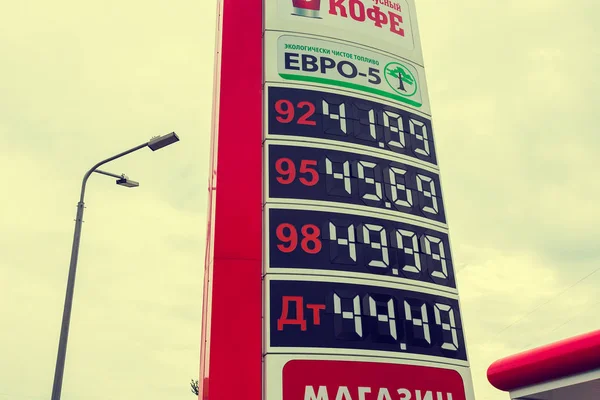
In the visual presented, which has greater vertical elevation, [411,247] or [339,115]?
[339,115]

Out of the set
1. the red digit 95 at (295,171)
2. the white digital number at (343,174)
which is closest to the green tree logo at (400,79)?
the white digital number at (343,174)

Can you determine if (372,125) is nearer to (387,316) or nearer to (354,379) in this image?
(387,316)

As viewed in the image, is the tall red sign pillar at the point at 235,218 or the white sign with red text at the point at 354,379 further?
the white sign with red text at the point at 354,379

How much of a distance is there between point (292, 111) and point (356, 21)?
416 centimetres

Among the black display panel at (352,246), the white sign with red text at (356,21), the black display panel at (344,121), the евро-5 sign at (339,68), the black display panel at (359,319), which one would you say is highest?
the white sign with red text at (356,21)

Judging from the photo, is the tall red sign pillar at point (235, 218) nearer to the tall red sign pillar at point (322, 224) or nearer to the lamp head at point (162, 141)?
the tall red sign pillar at point (322, 224)

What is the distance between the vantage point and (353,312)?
1385 centimetres

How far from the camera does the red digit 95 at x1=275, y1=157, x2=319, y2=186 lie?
14812mm

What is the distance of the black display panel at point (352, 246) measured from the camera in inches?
554

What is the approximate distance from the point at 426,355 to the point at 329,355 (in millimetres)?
2519

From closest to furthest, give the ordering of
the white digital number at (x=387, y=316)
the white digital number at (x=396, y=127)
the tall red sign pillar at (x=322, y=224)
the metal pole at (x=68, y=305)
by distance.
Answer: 1. the metal pole at (x=68, y=305)
2. the tall red sign pillar at (x=322, y=224)
3. the white digital number at (x=387, y=316)
4. the white digital number at (x=396, y=127)

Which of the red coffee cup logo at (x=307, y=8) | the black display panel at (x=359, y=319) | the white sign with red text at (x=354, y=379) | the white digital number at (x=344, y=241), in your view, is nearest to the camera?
the white sign with red text at (x=354, y=379)

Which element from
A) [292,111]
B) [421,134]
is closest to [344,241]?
[292,111]

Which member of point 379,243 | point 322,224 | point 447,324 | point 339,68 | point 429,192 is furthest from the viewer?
point 339,68
